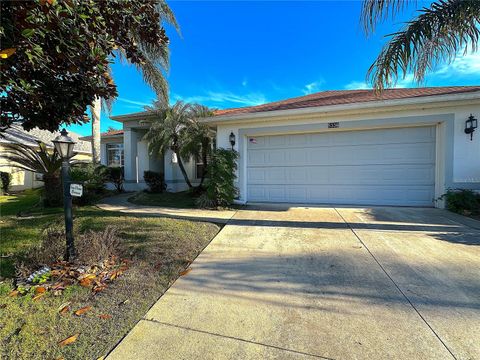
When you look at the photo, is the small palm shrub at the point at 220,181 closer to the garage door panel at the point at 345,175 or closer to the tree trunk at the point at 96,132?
the garage door panel at the point at 345,175

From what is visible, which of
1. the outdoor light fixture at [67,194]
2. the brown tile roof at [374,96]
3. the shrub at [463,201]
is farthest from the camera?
the brown tile roof at [374,96]

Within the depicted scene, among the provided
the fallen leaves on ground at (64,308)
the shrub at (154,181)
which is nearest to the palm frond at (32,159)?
the shrub at (154,181)

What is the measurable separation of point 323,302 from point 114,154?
1537 centimetres

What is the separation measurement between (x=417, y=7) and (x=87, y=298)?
24.1ft

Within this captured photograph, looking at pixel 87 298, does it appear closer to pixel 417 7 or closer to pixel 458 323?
pixel 458 323

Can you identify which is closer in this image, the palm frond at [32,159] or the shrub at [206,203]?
the palm frond at [32,159]

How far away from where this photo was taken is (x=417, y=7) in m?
4.72

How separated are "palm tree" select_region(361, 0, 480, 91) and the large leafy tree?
14.0 feet

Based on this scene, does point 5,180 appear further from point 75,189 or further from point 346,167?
point 346,167

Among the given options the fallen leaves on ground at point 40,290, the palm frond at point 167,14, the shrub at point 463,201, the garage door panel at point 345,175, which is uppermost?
the palm frond at point 167,14

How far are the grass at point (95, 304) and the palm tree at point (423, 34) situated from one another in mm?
5285

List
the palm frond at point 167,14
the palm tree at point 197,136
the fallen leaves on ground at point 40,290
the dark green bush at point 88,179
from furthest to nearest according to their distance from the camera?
1. the palm tree at point 197,136
2. the palm frond at point 167,14
3. the dark green bush at point 88,179
4. the fallen leaves on ground at point 40,290

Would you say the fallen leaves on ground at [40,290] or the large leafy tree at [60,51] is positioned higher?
the large leafy tree at [60,51]

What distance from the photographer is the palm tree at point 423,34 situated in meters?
4.52
